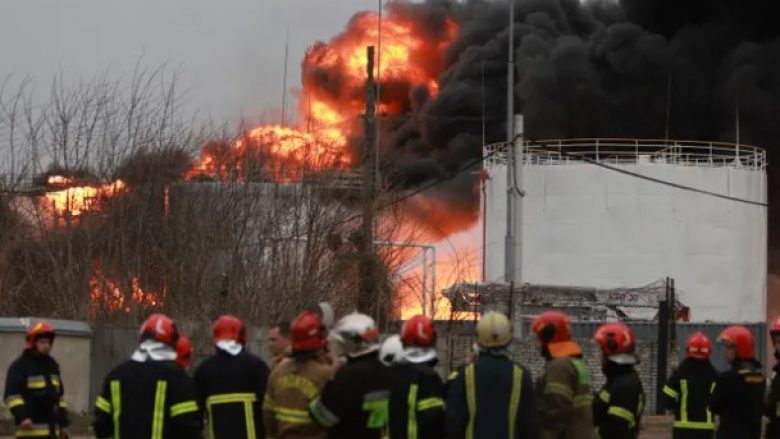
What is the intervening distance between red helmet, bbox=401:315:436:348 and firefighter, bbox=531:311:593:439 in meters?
0.86

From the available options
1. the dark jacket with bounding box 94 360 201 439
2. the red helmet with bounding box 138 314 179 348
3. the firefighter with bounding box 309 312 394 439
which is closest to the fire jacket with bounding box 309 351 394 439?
the firefighter with bounding box 309 312 394 439

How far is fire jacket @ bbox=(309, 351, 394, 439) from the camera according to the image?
9.87 m

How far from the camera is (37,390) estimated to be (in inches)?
529

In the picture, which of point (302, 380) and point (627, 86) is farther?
point (627, 86)

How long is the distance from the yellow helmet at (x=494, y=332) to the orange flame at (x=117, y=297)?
1665cm

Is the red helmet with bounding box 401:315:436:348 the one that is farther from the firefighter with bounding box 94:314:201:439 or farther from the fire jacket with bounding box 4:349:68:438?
the fire jacket with bounding box 4:349:68:438

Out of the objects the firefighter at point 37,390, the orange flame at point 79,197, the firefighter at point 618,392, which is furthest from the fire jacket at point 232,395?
the orange flame at point 79,197

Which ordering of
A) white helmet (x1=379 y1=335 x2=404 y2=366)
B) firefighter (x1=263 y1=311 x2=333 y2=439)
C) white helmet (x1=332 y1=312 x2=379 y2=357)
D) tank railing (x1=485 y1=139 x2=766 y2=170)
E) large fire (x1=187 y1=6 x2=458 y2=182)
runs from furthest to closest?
large fire (x1=187 y1=6 x2=458 y2=182) < tank railing (x1=485 y1=139 x2=766 y2=170) < white helmet (x1=379 y1=335 x2=404 y2=366) < firefighter (x1=263 y1=311 x2=333 y2=439) < white helmet (x1=332 y1=312 x2=379 y2=357)

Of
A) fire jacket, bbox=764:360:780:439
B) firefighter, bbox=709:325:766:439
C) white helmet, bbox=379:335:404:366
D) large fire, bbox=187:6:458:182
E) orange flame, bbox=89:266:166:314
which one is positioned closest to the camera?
white helmet, bbox=379:335:404:366

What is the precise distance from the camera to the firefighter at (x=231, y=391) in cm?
1114

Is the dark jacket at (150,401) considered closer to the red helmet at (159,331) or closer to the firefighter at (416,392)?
the red helmet at (159,331)

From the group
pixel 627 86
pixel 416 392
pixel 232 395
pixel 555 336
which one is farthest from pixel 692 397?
pixel 627 86

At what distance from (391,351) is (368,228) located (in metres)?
16.3

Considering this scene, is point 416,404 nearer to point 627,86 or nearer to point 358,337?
point 358,337
